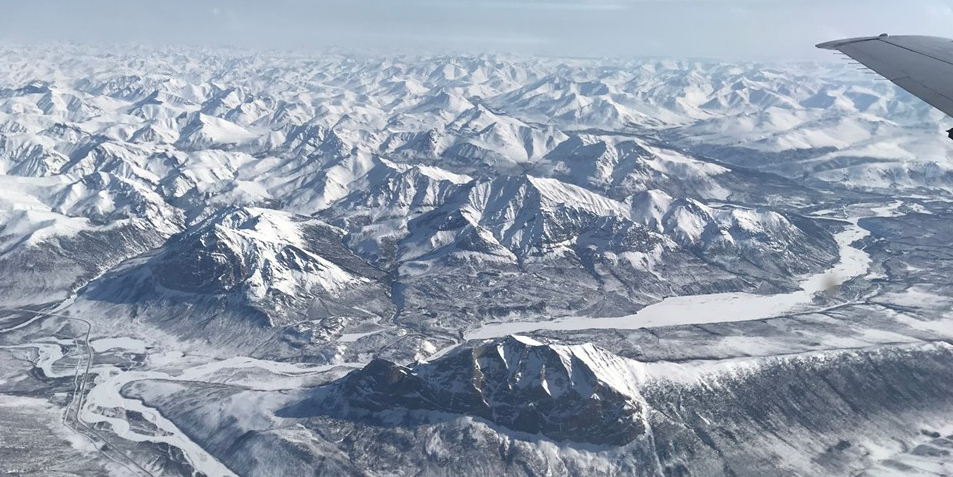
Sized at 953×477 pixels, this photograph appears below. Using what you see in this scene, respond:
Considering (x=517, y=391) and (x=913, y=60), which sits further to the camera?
(x=517, y=391)

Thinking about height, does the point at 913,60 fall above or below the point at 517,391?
above

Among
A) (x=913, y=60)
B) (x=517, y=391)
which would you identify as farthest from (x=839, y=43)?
(x=517, y=391)

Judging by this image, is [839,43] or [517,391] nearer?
[839,43]

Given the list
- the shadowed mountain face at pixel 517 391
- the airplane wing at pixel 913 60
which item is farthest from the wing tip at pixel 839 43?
the shadowed mountain face at pixel 517 391

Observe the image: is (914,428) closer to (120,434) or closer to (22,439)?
(120,434)

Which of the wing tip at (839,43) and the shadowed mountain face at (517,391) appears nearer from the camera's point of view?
the wing tip at (839,43)

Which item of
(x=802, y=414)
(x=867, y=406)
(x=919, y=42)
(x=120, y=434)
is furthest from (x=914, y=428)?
(x=120, y=434)

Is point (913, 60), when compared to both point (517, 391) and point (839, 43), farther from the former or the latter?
point (517, 391)

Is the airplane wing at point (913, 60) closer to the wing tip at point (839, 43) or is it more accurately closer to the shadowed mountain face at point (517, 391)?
the wing tip at point (839, 43)
